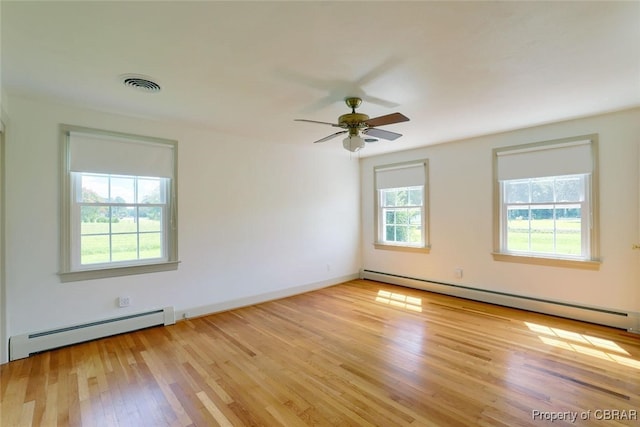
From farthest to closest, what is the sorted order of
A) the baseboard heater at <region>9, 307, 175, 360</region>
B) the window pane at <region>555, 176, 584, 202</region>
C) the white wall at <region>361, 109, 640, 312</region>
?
the window pane at <region>555, 176, 584, 202</region> < the white wall at <region>361, 109, 640, 312</region> < the baseboard heater at <region>9, 307, 175, 360</region>

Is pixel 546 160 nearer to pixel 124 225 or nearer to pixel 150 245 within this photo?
pixel 150 245

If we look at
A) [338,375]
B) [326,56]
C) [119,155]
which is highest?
[326,56]

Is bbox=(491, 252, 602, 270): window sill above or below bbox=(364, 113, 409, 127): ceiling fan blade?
below

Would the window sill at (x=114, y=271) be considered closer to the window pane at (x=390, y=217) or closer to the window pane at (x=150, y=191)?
the window pane at (x=150, y=191)

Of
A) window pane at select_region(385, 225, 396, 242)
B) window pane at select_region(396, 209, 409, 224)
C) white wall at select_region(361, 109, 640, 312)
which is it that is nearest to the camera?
white wall at select_region(361, 109, 640, 312)

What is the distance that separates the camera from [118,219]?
3.49 metres

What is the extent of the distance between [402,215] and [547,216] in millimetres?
2183

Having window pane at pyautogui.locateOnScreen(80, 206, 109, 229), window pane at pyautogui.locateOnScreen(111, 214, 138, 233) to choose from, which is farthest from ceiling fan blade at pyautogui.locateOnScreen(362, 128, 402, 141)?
window pane at pyautogui.locateOnScreen(80, 206, 109, 229)

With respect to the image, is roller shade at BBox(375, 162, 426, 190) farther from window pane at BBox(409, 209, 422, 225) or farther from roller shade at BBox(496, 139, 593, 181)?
roller shade at BBox(496, 139, 593, 181)

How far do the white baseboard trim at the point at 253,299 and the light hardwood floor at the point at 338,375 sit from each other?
15 cm

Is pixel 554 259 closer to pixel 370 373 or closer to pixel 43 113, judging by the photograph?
pixel 370 373

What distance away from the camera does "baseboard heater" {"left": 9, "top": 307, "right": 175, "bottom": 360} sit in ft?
9.47

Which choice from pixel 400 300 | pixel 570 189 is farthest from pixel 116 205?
pixel 570 189


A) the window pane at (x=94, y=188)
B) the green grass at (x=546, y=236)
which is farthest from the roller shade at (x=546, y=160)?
the window pane at (x=94, y=188)
